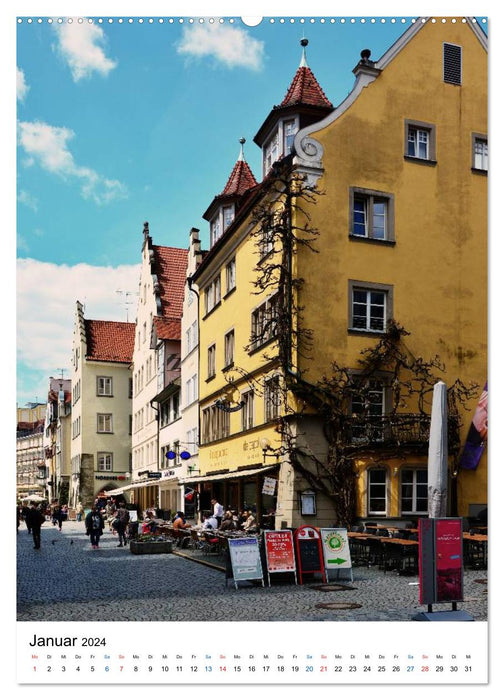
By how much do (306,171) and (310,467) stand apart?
711 centimetres

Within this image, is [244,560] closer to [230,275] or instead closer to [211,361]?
[230,275]

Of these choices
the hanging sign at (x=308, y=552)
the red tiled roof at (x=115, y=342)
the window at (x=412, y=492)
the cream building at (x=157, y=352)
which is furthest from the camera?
the red tiled roof at (x=115, y=342)

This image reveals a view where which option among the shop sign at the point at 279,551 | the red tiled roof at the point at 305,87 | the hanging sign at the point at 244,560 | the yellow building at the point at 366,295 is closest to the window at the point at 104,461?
the yellow building at the point at 366,295

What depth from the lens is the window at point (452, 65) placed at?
1614 cm

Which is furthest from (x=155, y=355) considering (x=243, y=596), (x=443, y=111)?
(x=243, y=596)

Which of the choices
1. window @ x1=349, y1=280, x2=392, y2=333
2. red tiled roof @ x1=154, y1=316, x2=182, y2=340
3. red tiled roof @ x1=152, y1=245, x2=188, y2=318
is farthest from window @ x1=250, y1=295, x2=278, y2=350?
red tiled roof @ x1=152, y1=245, x2=188, y2=318

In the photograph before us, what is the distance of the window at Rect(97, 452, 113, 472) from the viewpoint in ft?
157

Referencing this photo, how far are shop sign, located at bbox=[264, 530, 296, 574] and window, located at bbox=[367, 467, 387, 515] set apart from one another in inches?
225

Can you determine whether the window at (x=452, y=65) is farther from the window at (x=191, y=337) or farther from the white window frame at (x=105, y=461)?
the white window frame at (x=105, y=461)

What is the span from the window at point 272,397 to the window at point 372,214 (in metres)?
4.20

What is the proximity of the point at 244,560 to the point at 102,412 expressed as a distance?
36.0 meters

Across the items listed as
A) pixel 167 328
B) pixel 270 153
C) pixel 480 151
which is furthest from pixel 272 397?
pixel 167 328

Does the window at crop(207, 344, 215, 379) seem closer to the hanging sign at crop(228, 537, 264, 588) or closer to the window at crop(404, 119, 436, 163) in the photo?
the window at crop(404, 119, 436, 163)
